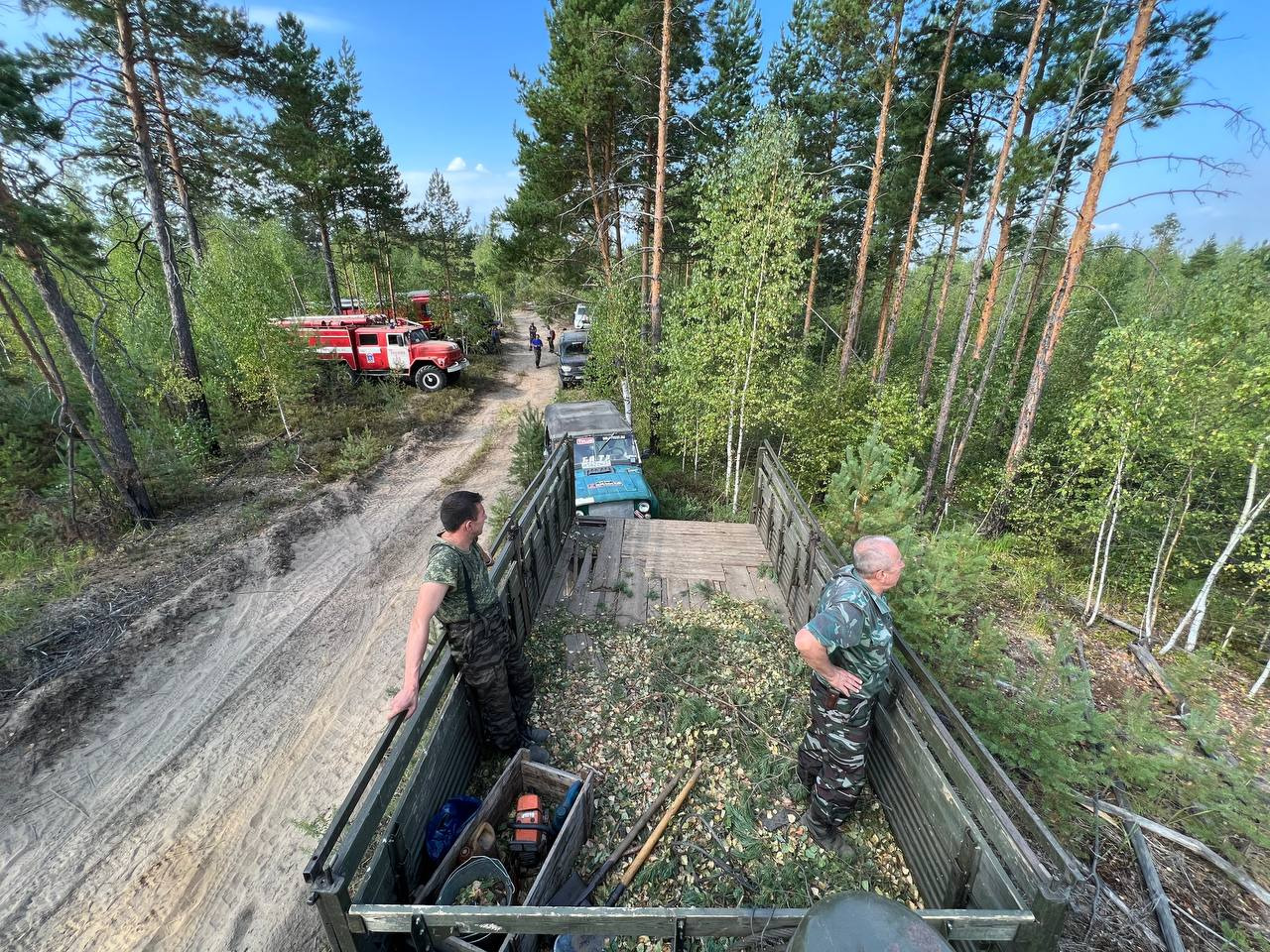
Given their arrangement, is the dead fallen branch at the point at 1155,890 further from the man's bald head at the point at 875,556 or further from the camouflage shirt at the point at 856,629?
the man's bald head at the point at 875,556

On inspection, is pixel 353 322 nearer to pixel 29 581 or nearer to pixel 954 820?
pixel 29 581

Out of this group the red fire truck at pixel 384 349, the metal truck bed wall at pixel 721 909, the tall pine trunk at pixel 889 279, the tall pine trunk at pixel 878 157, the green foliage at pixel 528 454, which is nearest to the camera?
the metal truck bed wall at pixel 721 909

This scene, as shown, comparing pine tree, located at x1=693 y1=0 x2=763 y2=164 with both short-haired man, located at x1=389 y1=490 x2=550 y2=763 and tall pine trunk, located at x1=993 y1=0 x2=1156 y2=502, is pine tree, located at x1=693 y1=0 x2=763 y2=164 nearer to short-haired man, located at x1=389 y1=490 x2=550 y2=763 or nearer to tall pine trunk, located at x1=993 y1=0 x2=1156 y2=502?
tall pine trunk, located at x1=993 y1=0 x2=1156 y2=502

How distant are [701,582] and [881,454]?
242 centimetres

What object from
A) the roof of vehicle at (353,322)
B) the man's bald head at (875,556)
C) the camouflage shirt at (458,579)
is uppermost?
the roof of vehicle at (353,322)

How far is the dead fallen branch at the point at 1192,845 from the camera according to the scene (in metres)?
3.55

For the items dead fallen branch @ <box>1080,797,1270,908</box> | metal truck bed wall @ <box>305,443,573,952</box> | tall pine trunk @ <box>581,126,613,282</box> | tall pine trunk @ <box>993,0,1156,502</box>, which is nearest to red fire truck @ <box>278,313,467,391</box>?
tall pine trunk @ <box>581,126,613,282</box>

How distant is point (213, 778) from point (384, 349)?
15.6 meters

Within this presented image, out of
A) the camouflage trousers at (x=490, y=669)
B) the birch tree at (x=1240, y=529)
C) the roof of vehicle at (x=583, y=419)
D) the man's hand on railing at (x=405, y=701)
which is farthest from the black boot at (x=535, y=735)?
the birch tree at (x=1240, y=529)

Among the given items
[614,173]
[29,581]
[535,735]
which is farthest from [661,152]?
[29,581]

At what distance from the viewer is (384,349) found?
17703 mm

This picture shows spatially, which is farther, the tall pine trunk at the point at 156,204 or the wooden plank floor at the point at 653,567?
the tall pine trunk at the point at 156,204

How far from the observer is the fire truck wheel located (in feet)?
59.7

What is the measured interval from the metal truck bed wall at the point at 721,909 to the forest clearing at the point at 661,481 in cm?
31
